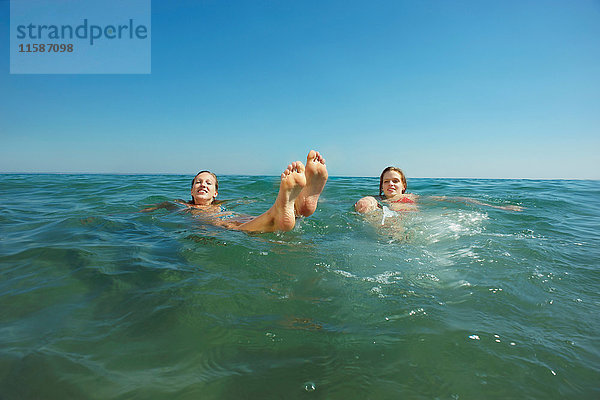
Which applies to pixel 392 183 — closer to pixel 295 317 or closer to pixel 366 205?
pixel 366 205

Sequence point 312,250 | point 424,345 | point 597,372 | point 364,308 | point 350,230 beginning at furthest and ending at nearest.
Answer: point 350,230 < point 312,250 < point 364,308 < point 424,345 < point 597,372

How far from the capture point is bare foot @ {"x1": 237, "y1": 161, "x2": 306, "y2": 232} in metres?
2.78

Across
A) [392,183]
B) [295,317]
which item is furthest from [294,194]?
[392,183]

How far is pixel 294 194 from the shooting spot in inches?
114

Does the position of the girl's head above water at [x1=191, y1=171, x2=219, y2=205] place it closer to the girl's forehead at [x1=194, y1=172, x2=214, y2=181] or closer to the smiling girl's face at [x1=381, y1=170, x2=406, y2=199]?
the girl's forehead at [x1=194, y1=172, x2=214, y2=181]

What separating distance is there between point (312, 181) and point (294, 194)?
0.35m

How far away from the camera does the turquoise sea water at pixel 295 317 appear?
1.28 metres

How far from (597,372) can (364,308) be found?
1125 mm

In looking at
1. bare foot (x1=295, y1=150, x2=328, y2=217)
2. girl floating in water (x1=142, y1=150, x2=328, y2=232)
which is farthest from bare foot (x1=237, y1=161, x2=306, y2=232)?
bare foot (x1=295, y1=150, x2=328, y2=217)

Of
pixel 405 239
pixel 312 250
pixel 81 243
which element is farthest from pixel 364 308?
pixel 81 243

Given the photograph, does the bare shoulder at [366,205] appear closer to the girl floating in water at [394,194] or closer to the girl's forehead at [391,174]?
the girl floating in water at [394,194]

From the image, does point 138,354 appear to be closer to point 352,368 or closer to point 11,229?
point 352,368

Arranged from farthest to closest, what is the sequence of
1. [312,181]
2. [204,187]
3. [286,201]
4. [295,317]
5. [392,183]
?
1. [392,183]
2. [204,187]
3. [312,181]
4. [286,201]
5. [295,317]

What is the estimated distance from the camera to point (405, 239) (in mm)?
3584
